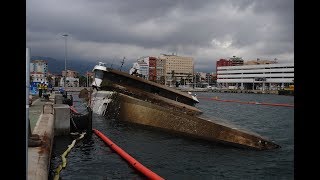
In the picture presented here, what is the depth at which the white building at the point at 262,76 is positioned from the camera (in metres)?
161

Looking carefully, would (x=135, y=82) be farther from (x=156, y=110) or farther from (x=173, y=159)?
(x=173, y=159)

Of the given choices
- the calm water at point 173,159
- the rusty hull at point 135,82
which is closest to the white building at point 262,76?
the rusty hull at point 135,82

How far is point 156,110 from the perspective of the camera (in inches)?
923

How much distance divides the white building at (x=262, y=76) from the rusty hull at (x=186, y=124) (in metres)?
140

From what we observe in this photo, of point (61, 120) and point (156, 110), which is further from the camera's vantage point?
point (156, 110)

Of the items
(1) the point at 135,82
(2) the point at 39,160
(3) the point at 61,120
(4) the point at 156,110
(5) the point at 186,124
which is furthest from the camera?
(1) the point at 135,82

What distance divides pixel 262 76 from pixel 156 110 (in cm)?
16326

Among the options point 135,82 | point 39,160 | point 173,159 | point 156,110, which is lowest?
point 173,159

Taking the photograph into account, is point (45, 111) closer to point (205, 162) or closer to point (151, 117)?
point (151, 117)

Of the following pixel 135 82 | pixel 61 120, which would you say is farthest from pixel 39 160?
pixel 135 82

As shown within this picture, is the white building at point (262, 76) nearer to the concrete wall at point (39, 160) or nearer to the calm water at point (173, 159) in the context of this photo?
the calm water at point (173, 159)
